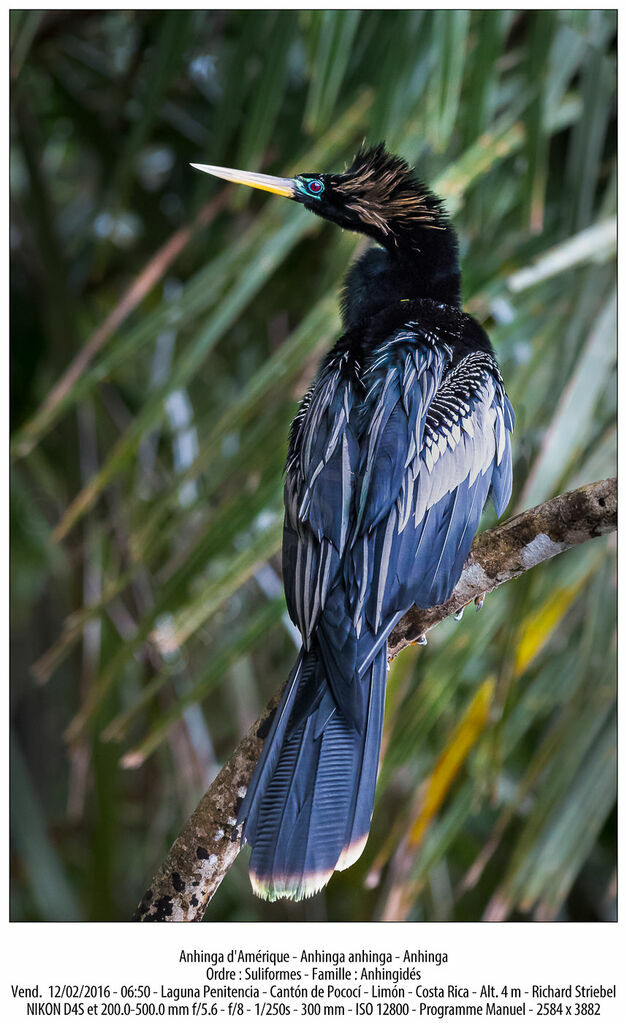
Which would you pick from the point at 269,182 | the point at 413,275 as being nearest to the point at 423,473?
the point at 413,275

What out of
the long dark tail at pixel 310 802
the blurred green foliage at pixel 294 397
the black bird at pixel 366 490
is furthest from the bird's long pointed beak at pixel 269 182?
the long dark tail at pixel 310 802

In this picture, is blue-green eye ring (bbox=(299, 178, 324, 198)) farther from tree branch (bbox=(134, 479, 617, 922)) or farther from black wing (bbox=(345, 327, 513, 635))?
tree branch (bbox=(134, 479, 617, 922))

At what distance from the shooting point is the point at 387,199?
2.57ft

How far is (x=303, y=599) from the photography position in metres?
0.67

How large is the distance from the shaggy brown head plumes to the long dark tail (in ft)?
1.32

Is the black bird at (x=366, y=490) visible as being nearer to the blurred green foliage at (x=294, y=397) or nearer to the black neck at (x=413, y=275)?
the black neck at (x=413, y=275)

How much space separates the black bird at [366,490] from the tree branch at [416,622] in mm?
31

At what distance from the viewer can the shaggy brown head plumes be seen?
784 millimetres

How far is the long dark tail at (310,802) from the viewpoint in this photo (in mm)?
613

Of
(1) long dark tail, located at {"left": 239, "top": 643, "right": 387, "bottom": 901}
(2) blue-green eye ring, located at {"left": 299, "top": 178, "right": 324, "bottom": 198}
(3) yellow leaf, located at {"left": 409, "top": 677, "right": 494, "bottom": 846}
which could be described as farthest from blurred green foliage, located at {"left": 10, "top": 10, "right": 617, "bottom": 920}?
(1) long dark tail, located at {"left": 239, "top": 643, "right": 387, "bottom": 901}

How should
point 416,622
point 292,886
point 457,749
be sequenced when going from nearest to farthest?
point 292,886 → point 416,622 → point 457,749

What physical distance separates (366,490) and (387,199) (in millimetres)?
262

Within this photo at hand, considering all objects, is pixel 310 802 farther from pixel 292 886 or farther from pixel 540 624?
pixel 540 624

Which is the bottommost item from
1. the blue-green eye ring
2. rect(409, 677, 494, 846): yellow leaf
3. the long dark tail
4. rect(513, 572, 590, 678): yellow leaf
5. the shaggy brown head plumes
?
rect(409, 677, 494, 846): yellow leaf
